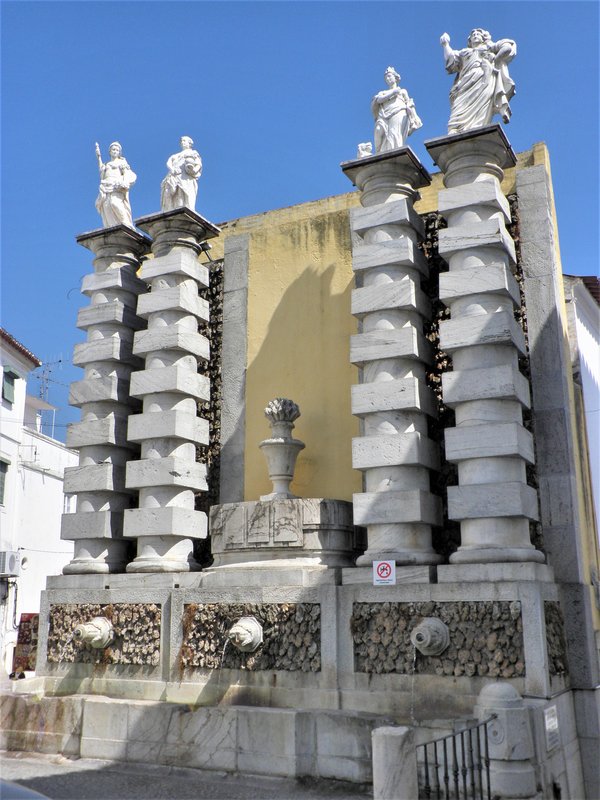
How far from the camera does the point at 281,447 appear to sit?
13.1 metres

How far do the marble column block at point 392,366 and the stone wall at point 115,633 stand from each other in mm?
3583

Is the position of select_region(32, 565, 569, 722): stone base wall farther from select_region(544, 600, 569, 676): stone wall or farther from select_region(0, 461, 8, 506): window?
Answer: select_region(0, 461, 8, 506): window

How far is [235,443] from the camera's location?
47.5 feet

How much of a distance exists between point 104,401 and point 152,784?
6.52 meters

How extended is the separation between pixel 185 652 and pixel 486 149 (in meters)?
8.66

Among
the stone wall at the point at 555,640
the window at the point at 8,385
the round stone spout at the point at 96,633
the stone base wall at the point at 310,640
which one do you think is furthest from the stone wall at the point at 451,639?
the window at the point at 8,385

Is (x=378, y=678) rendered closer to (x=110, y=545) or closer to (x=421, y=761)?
(x=421, y=761)

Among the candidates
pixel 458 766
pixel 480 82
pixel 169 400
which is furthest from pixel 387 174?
pixel 458 766

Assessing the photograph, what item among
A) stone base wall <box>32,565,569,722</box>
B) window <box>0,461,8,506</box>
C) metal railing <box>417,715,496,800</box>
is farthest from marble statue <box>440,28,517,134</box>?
window <box>0,461,8,506</box>

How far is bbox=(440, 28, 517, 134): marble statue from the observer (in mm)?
12664

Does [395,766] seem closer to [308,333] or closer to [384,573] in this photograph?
[384,573]

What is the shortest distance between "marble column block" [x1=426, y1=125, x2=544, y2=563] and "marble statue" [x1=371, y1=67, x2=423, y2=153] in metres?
0.89

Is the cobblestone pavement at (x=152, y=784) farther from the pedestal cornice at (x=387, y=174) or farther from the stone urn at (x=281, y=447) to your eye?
the pedestal cornice at (x=387, y=174)

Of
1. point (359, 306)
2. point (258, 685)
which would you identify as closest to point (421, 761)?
point (258, 685)
